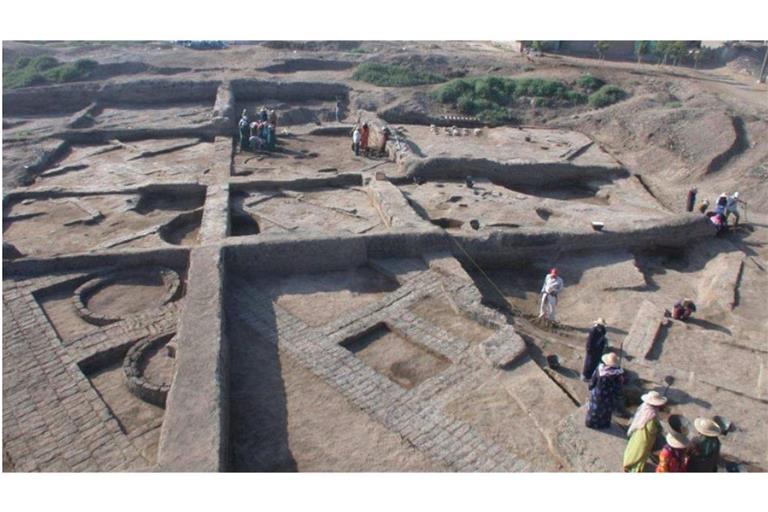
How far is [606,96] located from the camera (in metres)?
23.0

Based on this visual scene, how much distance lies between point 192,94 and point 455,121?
11.4m

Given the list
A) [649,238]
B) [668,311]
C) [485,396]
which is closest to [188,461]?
[485,396]

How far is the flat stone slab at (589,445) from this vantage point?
5.78 m

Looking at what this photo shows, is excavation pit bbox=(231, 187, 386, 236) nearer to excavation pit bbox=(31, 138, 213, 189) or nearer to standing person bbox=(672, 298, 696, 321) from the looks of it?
excavation pit bbox=(31, 138, 213, 189)

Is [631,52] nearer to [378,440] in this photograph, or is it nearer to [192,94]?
[192,94]

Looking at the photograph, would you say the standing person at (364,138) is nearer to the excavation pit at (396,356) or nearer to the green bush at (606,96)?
the excavation pit at (396,356)

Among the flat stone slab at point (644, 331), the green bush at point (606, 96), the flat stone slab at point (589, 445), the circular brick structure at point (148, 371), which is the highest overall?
the green bush at point (606, 96)

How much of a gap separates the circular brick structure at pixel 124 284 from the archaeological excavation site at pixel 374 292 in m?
0.04

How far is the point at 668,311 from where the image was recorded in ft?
29.8

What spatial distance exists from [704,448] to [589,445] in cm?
109

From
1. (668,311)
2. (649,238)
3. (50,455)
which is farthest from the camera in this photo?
(649,238)

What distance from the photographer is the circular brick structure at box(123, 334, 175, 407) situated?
22.5 ft

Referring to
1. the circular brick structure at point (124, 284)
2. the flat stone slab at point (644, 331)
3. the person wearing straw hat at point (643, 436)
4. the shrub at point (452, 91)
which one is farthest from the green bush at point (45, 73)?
the person wearing straw hat at point (643, 436)

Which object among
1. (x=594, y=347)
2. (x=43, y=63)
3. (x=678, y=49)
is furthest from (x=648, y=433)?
(x=43, y=63)
